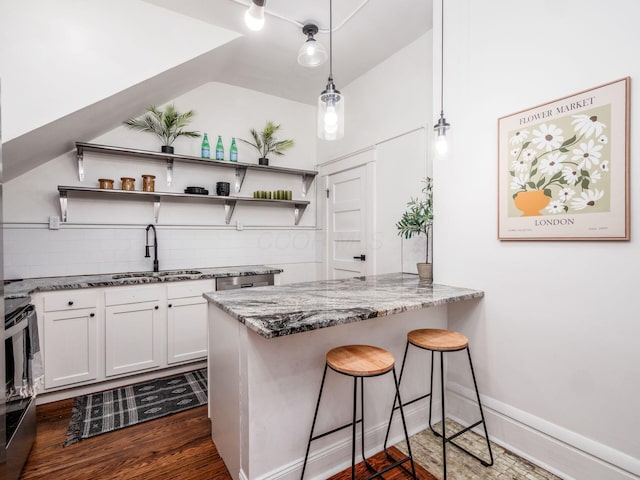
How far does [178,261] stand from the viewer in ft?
11.1

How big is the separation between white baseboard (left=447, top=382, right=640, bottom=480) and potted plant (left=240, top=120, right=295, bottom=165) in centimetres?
314

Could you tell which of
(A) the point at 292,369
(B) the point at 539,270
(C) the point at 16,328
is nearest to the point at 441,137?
(B) the point at 539,270

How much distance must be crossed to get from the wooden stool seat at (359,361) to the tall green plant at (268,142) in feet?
9.42

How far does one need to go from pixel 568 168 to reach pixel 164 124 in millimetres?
3375

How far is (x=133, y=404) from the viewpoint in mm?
2408

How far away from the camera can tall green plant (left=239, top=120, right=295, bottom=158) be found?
3764 mm

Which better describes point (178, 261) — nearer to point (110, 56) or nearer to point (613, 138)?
point (110, 56)

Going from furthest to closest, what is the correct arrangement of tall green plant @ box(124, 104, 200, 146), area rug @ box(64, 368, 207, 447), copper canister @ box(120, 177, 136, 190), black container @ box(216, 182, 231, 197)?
black container @ box(216, 182, 231, 197)
tall green plant @ box(124, 104, 200, 146)
copper canister @ box(120, 177, 136, 190)
area rug @ box(64, 368, 207, 447)

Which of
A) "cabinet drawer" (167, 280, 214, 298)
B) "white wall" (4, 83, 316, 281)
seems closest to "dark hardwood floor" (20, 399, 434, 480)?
"cabinet drawer" (167, 280, 214, 298)

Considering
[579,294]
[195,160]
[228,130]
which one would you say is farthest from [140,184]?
[579,294]

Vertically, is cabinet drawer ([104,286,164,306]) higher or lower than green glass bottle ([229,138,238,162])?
lower

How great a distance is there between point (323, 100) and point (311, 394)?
1526 mm

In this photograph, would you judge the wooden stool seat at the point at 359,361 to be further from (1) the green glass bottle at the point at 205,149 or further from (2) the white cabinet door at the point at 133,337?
(1) the green glass bottle at the point at 205,149

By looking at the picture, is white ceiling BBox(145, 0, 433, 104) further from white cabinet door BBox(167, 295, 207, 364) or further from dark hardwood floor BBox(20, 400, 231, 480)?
dark hardwood floor BBox(20, 400, 231, 480)
